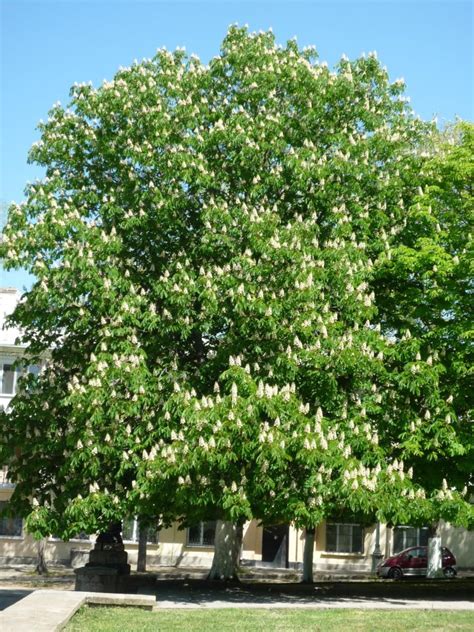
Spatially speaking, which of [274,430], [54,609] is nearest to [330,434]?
[274,430]

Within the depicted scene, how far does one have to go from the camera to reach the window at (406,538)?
159 ft

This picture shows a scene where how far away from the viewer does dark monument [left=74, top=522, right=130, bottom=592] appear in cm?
2364

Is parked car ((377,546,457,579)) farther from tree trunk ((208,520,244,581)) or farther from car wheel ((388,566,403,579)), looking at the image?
tree trunk ((208,520,244,581))

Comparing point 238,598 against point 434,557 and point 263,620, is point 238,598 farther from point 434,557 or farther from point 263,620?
point 434,557

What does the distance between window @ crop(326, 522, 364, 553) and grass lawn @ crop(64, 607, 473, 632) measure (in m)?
28.8

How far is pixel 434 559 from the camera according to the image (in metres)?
40.8

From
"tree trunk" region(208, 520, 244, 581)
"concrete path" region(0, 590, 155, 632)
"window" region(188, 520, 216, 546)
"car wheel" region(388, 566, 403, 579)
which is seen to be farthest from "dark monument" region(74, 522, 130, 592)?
"window" region(188, 520, 216, 546)

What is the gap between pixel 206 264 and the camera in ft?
76.5

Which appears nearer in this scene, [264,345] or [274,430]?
[274,430]

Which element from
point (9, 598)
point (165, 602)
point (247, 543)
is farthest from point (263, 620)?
point (247, 543)

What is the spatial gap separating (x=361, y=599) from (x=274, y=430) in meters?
7.00

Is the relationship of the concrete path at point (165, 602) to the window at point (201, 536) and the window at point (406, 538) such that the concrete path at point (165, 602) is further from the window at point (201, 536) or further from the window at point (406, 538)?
the window at point (406, 538)

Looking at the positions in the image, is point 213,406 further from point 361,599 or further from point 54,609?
point 361,599

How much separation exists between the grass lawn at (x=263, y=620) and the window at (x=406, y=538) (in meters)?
29.7
